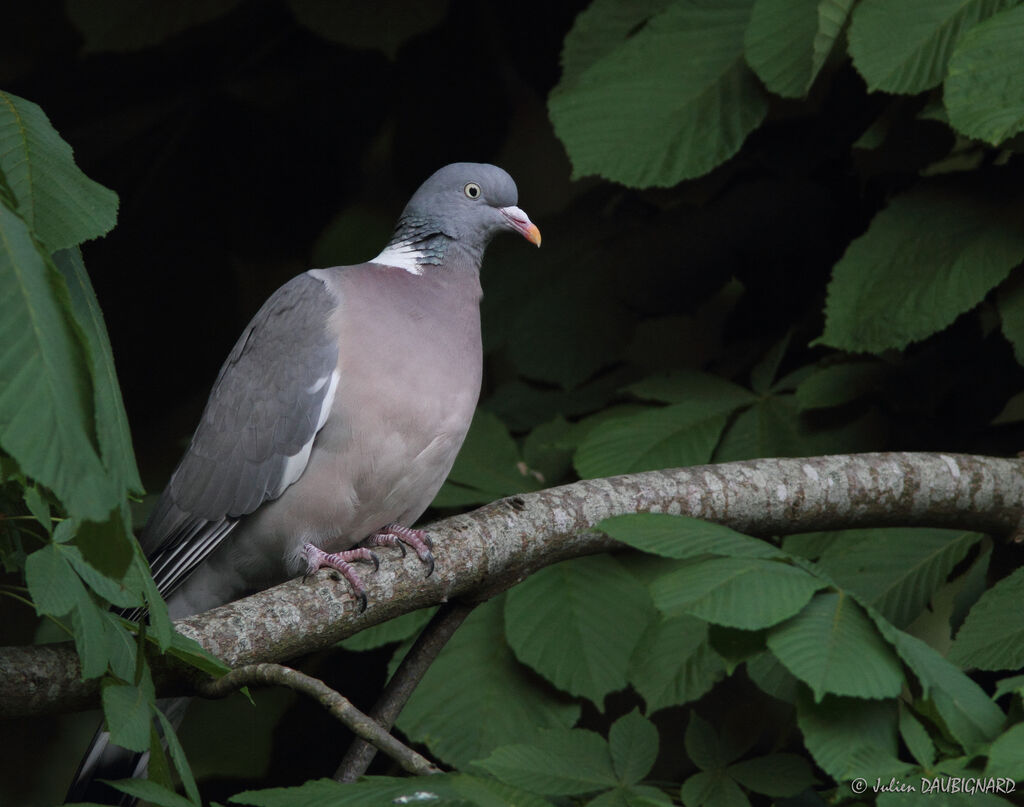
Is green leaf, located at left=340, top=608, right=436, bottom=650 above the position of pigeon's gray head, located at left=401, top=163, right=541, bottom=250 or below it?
below

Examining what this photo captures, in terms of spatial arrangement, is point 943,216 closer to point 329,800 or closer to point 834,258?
point 834,258

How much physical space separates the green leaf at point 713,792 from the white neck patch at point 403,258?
1493 millimetres

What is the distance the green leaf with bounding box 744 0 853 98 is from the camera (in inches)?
96.7

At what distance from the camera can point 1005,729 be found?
1.43 meters

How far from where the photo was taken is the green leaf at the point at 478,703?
7.59ft

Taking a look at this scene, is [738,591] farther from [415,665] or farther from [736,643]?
[415,665]

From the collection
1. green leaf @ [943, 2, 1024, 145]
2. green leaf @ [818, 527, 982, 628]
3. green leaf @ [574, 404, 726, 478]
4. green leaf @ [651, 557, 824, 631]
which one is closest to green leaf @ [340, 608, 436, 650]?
green leaf @ [574, 404, 726, 478]

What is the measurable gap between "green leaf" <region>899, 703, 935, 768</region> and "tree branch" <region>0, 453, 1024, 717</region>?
799 millimetres

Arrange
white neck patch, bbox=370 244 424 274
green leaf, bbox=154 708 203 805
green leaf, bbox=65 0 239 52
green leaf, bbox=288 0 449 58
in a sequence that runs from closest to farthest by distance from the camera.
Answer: green leaf, bbox=154 708 203 805 < white neck patch, bbox=370 244 424 274 < green leaf, bbox=288 0 449 58 < green leaf, bbox=65 0 239 52

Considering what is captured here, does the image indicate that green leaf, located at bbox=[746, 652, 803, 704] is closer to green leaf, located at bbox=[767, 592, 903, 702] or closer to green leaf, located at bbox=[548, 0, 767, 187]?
green leaf, located at bbox=[767, 592, 903, 702]

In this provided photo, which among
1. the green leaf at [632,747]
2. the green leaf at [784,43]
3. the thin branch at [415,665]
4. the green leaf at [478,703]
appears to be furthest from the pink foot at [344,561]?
the green leaf at [784,43]

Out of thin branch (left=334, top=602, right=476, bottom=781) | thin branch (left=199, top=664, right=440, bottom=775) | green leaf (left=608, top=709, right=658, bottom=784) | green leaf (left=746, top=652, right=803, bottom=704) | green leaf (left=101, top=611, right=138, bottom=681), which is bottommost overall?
green leaf (left=746, top=652, right=803, bottom=704)

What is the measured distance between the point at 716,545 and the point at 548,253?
179 centimetres

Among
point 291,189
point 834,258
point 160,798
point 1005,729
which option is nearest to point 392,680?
point 160,798
